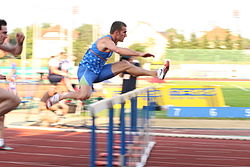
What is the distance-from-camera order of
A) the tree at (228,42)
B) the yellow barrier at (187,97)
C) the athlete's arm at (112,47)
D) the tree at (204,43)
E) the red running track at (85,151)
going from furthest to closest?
1. the tree at (204,43)
2. the tree at (228,42)
3. the yellow barrier at (187,97)
4. the red running track at (85,151)
5. the athlete's arm at (112,47)

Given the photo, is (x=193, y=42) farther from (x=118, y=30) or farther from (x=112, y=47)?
(x=112, y=47)

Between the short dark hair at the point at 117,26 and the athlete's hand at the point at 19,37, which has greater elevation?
the short dark hair at the point at 117,26

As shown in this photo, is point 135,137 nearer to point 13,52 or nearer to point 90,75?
point 90,75

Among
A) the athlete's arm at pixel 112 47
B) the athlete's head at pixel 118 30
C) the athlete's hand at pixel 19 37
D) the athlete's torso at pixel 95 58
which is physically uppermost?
the athlete's head at pixel 118 30

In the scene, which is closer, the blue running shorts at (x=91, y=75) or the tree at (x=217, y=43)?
the blue running shorts at (x=91, y=75)

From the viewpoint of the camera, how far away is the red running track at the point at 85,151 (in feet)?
20.1

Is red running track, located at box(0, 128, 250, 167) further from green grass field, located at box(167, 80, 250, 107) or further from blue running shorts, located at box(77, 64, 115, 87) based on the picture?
green grass field, located at box(167, 80, 250, 107)

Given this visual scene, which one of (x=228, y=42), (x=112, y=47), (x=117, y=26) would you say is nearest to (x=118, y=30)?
(x=117, y=26)

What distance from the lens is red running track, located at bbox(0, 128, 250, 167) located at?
612 cm

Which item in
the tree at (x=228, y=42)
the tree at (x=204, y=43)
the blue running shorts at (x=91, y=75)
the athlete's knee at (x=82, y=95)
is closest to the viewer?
the blue running shorts at (x=91, y=75)

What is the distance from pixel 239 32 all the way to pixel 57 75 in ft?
129

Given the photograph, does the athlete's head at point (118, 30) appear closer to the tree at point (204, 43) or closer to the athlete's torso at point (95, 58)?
the athlete's torso at point (95, 58)

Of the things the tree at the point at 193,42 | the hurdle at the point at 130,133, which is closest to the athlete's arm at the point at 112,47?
the hurdle at the point at 130,133

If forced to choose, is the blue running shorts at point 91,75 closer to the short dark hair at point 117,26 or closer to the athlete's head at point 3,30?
the short dark hair at point 117,26
